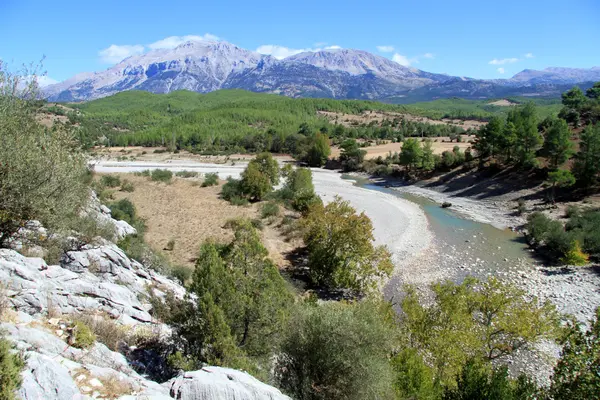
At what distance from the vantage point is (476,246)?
34.7m

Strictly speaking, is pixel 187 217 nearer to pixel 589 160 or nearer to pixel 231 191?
pixel 231 191

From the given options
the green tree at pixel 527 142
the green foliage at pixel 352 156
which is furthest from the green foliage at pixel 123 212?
the green foliage at pixel 352 156

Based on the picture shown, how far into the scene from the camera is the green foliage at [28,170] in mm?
10914

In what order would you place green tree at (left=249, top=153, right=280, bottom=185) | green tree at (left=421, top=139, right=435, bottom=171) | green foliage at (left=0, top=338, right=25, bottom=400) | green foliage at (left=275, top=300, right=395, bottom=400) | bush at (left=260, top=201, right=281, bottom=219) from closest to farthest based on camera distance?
green foliage at (left=0, top=338, right=25, bottom=400) < green foliage at (left=275, top=300, right=395, bottom=400) < bush at (left=260, top=201, right=281, bottom=219) < green tree at (left=249, top=153, right=280, bottom=185) < green tree at (left=421, top=139, right=435, bottom=171)

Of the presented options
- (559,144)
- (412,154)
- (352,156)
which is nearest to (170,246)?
(559,144)

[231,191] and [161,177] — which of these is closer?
[231,191]

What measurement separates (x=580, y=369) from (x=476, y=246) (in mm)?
25050

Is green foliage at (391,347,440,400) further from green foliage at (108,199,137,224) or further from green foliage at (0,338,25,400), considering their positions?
green foliage at (108,199,137,224)

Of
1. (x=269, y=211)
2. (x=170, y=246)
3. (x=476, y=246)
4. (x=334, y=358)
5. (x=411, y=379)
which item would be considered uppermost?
(x=334, y=358)

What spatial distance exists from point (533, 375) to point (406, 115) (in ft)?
527

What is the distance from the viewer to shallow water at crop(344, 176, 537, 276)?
2981cm

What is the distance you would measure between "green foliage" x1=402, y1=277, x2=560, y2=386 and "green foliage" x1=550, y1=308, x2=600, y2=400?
352cm

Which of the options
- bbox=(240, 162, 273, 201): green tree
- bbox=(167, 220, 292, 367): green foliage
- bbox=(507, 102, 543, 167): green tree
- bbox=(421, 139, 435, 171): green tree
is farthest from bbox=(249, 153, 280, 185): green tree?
bbox=(167, 220, 292, 367): green foliage

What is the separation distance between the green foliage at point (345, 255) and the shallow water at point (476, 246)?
8763 millimetres
